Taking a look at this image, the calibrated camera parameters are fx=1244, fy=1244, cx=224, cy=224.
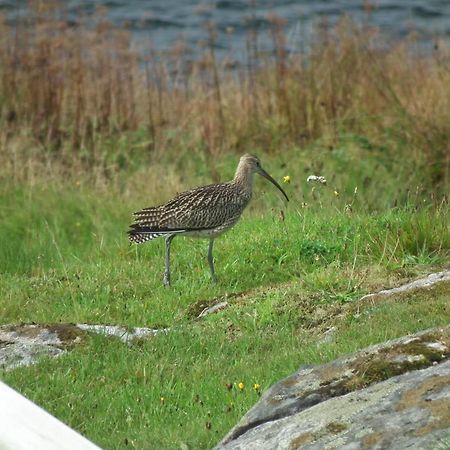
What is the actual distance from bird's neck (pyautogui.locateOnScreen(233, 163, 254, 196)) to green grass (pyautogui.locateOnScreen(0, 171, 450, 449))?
0.32 metres

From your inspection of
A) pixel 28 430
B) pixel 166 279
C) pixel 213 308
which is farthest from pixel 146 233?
pixel 28 430

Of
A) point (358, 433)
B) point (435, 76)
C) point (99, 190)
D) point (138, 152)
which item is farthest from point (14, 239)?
point (358, 433)

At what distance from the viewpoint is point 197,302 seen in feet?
29.0

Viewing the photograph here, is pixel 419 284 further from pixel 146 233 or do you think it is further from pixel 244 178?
pixel 244 178

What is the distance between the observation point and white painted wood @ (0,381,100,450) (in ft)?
10.3

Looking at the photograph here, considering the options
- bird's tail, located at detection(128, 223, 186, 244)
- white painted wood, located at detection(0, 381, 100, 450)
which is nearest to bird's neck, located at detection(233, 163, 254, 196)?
bird's tail, located at detection(128, 223, 186, 244)

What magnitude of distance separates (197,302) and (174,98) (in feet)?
26.4

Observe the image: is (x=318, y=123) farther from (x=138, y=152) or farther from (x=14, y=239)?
(x=14, y=239)

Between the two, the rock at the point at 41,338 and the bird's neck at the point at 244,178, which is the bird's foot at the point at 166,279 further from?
the bird's neck at the point at 244,178

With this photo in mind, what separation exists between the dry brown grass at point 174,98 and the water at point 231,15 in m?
6.72

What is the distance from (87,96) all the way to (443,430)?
462 inches

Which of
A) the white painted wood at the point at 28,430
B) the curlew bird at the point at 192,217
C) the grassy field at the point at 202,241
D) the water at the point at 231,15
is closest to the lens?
the white painted wood at the point at 28,430

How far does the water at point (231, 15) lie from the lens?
24.2 m

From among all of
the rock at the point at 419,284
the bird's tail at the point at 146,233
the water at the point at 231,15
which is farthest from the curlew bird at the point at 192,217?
the water at the point at 231,15
